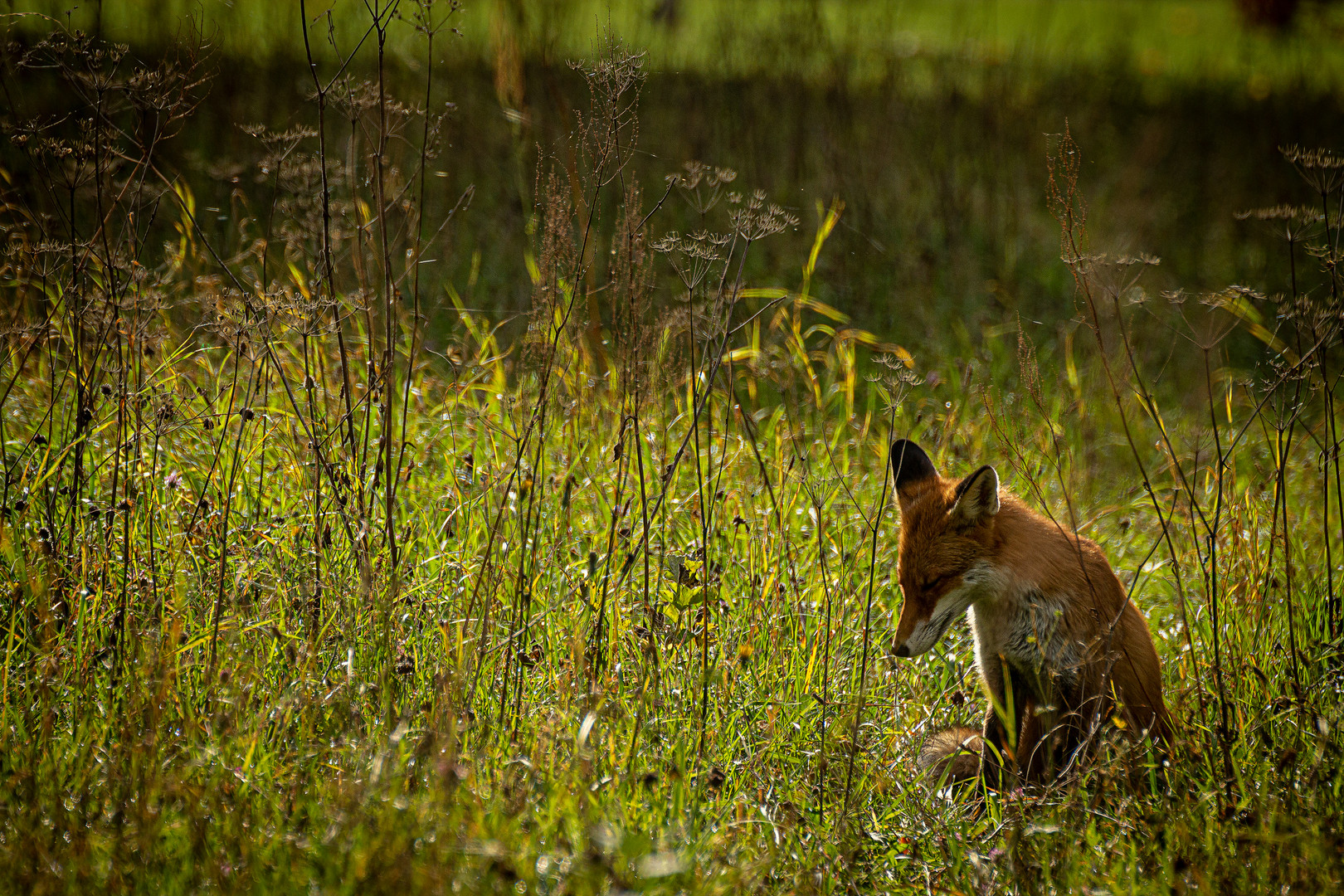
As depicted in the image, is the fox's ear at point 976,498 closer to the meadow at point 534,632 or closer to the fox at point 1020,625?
the fox at point 1020,625

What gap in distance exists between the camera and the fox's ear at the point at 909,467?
3461 mm

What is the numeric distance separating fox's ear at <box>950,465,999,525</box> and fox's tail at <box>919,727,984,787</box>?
2.28 feet

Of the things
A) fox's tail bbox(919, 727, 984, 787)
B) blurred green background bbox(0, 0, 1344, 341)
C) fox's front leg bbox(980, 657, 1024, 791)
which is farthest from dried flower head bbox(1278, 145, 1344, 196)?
blurred green background bbox(0, 0, 1344, 341)

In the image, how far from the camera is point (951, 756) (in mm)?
2963

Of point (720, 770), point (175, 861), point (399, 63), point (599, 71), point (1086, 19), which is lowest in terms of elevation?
point (720, 770)

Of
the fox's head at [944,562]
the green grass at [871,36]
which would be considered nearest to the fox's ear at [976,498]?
the fox's head at [944,562]

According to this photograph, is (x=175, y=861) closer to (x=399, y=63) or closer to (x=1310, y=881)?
(x=1310, y=881)

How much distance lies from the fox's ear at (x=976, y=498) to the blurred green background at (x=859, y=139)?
158 inches

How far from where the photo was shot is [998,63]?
941 cm

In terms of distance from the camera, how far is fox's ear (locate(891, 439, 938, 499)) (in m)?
3.46

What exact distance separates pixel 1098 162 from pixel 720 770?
882cm

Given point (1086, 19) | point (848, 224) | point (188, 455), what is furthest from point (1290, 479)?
point (1086, 19)

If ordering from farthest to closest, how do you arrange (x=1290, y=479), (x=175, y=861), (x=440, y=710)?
1. (x=1290, y=479)
2. (x=440, y=710)
3. (x=175, y=861)

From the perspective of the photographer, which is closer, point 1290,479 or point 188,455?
point 188,455
